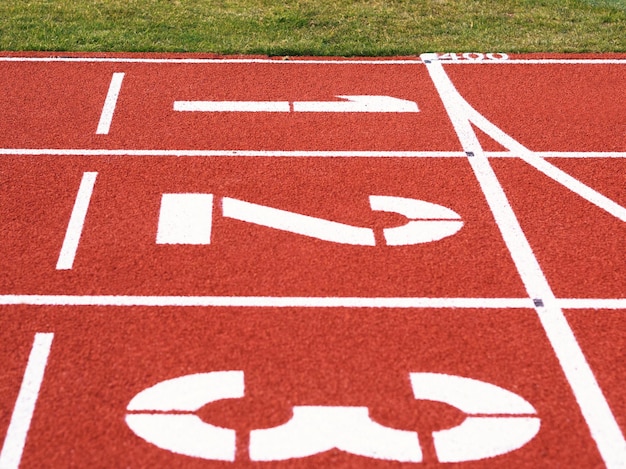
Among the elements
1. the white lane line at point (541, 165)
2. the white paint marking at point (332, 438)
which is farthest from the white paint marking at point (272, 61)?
the white paint marking at point (332, 438)

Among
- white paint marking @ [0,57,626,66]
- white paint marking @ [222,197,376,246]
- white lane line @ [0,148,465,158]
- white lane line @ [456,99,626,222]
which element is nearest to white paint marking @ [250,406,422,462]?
white paint marking @ [222,197,376,246]

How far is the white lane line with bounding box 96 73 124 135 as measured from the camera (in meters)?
8.99

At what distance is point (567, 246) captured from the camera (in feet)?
23.5

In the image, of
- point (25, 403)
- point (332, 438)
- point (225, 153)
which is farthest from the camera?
point (225, 153)

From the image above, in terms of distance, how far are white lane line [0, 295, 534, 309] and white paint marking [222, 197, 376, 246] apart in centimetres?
77

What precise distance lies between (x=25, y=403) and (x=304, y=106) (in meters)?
4.85

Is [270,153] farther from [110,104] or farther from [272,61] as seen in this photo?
[272,61]

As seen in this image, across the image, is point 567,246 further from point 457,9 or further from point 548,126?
point 457,9

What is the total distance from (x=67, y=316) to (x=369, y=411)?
7.14ft

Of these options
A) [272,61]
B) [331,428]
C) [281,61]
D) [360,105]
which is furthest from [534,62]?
[331,428]

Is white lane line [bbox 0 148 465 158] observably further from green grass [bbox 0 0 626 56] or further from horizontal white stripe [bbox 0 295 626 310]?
green grass [bbox 0 0 626 56]

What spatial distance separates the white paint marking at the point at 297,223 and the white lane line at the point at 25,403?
6.54ft

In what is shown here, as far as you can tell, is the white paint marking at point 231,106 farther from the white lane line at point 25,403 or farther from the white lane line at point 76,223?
the white lane line at point 25,403

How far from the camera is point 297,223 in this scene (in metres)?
7.36
